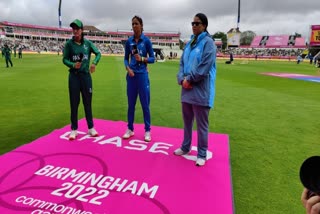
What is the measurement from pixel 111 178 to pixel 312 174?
8.16 ft

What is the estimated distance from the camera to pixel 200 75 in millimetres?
3318

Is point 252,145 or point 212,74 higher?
point 212,74

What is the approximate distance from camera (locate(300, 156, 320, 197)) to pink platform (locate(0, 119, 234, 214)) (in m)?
1.66

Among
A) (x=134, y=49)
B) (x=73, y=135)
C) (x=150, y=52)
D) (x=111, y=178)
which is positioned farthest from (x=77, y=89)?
(x=111, y=178)

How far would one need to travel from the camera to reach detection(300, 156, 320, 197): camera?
3.34ft

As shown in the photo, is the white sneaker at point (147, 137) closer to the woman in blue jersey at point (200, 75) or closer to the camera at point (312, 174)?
the woman in blue jersey at point (200, 75)

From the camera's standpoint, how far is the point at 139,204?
262cm

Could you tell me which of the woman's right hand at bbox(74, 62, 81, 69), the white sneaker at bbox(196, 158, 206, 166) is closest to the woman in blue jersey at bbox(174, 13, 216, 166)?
the white sneaker at bbox(196, 158, 206, 166)

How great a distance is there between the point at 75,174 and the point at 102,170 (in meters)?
0.34

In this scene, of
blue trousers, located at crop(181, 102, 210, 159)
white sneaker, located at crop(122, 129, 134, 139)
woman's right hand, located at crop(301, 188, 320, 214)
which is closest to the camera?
woman's right hand, located at crop(301, 188, 320, 214)

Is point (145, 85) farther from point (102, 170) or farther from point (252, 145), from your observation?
point (252, 145)

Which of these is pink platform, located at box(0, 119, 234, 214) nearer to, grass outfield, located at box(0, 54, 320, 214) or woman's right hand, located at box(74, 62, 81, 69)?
grass outfield, located at box(0, 54, 320, 214)

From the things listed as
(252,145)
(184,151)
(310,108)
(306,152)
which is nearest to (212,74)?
(184,151)

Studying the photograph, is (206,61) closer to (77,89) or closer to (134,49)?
(134,49)
